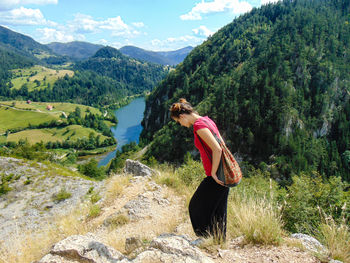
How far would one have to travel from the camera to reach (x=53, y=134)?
113250 millimetres

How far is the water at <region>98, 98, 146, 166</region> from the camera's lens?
332 feet

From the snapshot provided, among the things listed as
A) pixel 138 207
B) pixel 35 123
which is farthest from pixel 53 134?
pixel 138 207

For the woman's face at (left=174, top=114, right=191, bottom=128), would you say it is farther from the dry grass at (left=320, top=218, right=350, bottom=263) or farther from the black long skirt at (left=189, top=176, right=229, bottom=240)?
the dry grass at (left=320, top=218, right=350, bottom=263)

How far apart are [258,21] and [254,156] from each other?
111 m

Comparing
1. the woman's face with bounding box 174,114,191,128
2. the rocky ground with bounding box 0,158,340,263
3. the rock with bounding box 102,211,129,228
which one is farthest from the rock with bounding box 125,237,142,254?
the woman's face with bounding box 174,114,191,128

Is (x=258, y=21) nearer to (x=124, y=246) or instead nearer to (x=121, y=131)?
(x=121, y=131)

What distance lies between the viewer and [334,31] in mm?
95312

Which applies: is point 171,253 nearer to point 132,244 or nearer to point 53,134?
point 132,244

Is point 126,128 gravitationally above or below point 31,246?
below

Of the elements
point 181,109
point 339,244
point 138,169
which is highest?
point 181,109

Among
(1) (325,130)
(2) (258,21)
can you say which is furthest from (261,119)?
(2) (258,21)

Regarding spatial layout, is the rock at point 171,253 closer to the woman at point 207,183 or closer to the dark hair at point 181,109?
the woman at point 207,183

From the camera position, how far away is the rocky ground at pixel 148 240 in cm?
319

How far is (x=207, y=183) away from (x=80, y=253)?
207 cm
